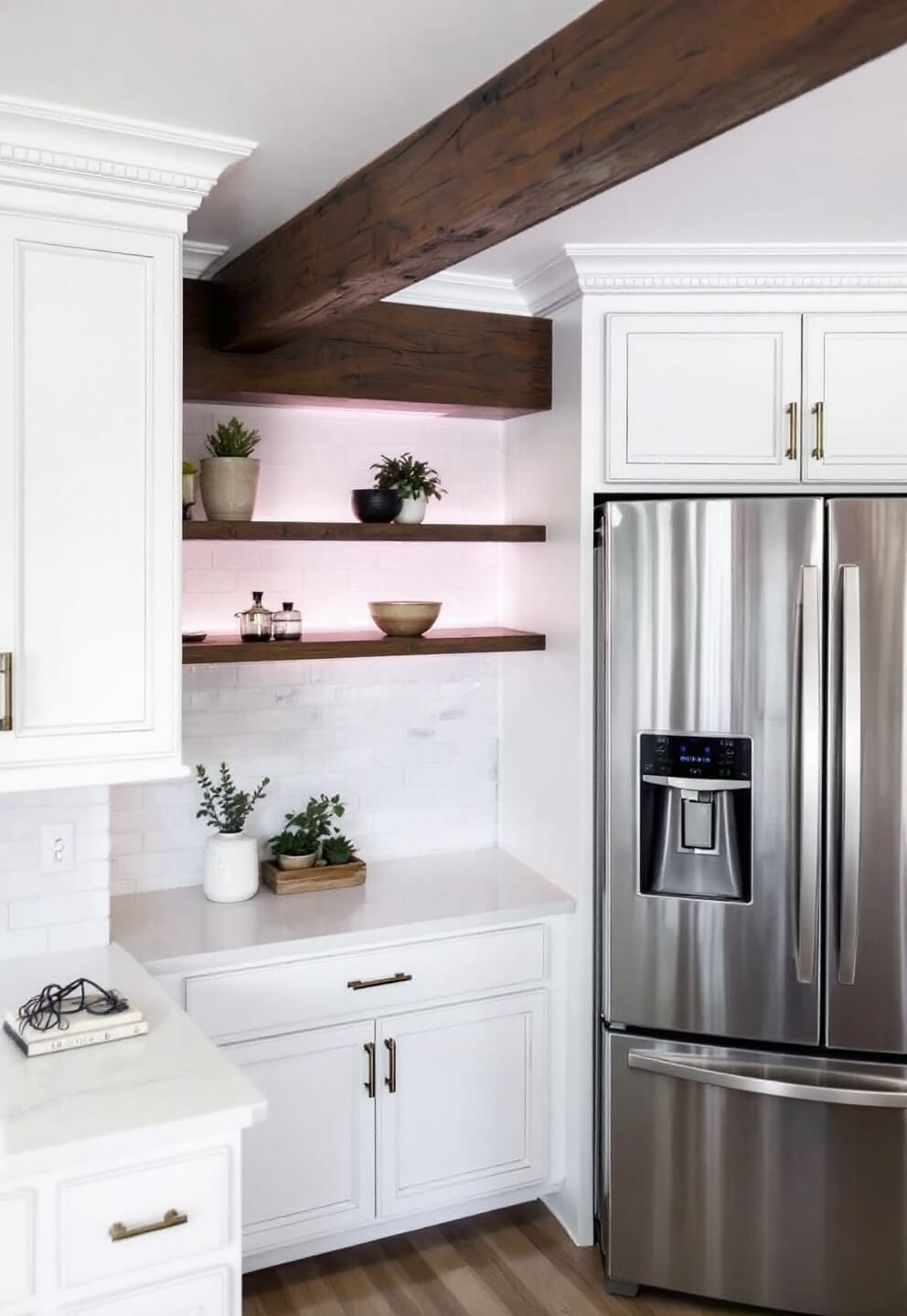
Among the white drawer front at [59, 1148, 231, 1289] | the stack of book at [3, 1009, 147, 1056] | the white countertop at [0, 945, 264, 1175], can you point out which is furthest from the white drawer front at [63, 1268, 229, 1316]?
the stack of book at [3, 1009, 147, 1056]

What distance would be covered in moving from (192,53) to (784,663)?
167 cm

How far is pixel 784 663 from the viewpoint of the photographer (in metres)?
2.60

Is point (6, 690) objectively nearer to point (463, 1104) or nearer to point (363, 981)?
point (363, 981)

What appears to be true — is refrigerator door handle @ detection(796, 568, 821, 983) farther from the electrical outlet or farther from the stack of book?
the electrical outlet

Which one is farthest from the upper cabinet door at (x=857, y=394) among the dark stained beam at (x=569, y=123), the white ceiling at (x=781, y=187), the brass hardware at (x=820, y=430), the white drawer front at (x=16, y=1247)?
the white drawer front at (x=16, y=1247)

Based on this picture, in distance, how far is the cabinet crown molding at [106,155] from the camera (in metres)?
1.96

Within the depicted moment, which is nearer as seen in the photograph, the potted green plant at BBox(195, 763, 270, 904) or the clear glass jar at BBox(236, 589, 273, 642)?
the clear glass jar at BBox(236, 589, 273, 642)

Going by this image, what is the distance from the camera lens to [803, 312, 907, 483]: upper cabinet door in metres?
2.78

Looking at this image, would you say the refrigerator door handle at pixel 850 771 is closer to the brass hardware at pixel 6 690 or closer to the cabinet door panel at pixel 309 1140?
the cabinet door panel at pixel 309 1140

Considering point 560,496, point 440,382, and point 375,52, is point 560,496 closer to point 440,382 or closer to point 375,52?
point 440,382

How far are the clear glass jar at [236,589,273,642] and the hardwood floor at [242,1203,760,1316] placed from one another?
149 centimetres

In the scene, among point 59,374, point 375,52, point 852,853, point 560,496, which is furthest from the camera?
point 560,496

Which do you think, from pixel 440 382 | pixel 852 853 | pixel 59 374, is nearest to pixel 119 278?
pixel 59 374

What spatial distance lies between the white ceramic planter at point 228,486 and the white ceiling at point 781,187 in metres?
0.72
